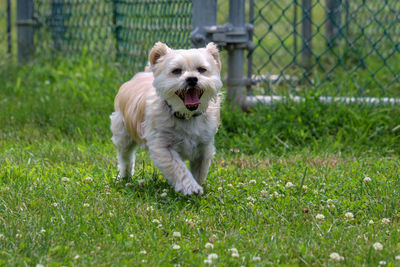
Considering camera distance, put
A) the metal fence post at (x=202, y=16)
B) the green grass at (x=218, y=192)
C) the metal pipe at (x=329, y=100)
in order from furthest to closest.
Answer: the metal pipe at (x=329, y=100) → the metal fence post at (x=202, y=16) → the green grass at (x=218, y=192)

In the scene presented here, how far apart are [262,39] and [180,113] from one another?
2.20 meters

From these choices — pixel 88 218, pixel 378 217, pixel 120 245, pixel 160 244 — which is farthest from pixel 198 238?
pixel 378 217

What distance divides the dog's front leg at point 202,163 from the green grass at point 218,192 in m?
0.09

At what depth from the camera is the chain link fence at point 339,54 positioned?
219 inches

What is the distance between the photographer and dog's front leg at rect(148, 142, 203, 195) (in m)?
3.58

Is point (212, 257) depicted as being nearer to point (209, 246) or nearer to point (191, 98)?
point (209, 246)

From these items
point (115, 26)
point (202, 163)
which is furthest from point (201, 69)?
point (115, 26)

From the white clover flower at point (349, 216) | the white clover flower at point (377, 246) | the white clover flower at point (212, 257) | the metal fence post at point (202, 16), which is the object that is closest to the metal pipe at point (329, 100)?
the metal fence post at point (202, 16)

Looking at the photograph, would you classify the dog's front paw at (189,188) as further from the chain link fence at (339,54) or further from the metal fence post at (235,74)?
the chain link fence at (339,54)

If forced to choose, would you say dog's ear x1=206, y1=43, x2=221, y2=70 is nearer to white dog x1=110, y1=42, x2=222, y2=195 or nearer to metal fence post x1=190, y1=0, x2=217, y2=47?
white dog x1=110, y1=42, x2=222, y2=195

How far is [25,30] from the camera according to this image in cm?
768

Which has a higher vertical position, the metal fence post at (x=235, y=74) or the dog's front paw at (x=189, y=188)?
the metal fence post at (x=235, y=74)

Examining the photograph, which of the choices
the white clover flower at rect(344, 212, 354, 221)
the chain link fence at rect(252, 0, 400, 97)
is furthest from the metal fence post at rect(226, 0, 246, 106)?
the white clover flower at rect(344, 212, 354, 221)

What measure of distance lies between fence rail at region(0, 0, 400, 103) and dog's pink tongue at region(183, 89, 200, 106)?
65.4 inches
